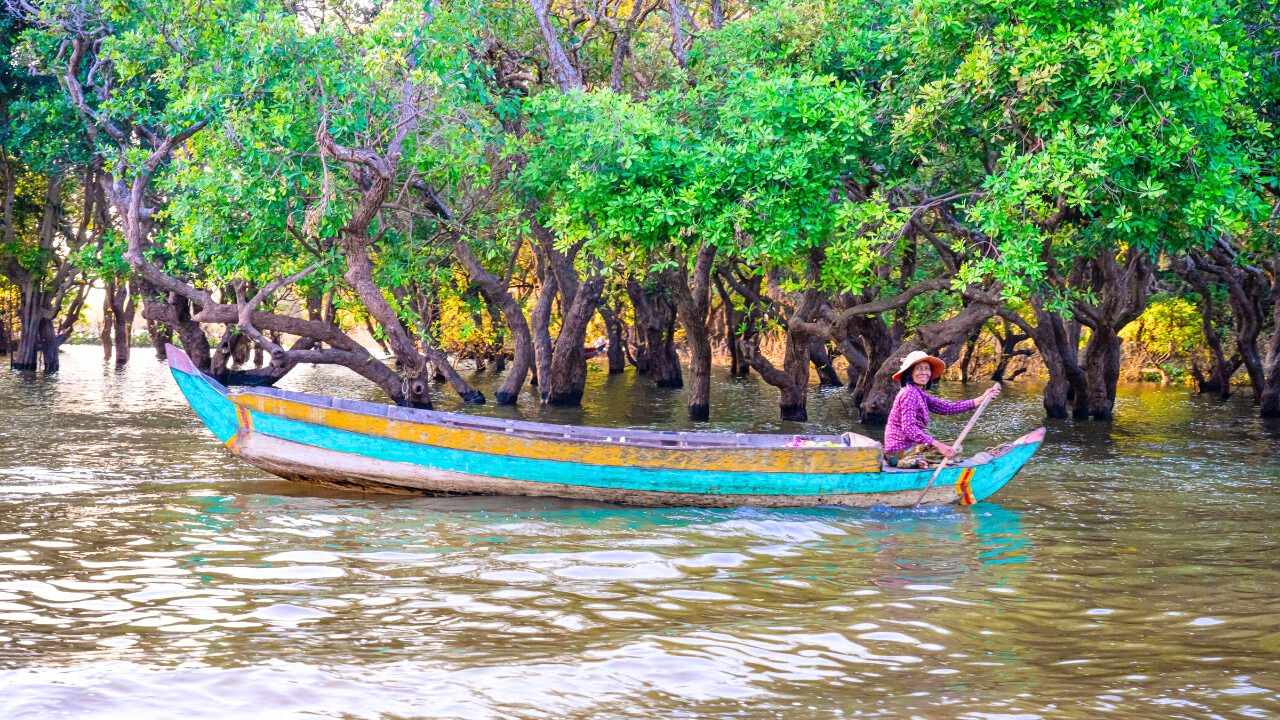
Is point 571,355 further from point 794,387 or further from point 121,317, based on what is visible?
point 121,317

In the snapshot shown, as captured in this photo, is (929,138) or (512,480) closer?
(512,480)

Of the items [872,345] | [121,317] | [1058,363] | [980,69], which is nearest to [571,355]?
[872,345]

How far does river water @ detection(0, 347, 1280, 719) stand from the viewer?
21.2 ft

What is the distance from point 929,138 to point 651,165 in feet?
12.5

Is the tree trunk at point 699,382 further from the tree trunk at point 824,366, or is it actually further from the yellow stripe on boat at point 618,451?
the yellow stripe on boat at point 618,451

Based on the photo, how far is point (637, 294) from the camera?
109 ft

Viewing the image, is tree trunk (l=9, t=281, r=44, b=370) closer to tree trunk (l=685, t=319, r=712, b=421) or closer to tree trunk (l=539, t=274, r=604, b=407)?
tree trunk (l=539, t=274, r=604, b=407)

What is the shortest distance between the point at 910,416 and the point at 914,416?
0.06 m

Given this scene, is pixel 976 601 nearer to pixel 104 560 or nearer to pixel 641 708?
pixel 641 708

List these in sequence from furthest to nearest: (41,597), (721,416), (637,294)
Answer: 1. (637,294)
2. (721,416)
3. (41,597)

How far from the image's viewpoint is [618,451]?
12.4 m

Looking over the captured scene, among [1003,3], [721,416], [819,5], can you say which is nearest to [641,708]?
[1003,3]

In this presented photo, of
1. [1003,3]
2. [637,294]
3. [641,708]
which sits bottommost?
[641,708]

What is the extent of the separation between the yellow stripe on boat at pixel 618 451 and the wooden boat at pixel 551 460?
0.03 ft
